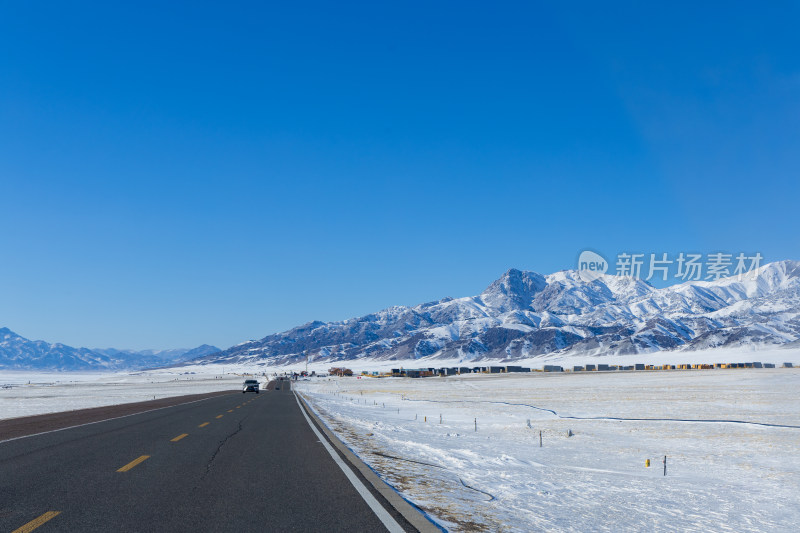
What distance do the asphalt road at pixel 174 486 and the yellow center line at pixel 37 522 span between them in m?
0.02

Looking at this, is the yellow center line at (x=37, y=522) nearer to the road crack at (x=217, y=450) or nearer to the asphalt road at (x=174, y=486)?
the asphalt road at (x=174, y=486)

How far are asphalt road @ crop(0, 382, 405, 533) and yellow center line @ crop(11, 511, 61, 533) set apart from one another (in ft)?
0.05

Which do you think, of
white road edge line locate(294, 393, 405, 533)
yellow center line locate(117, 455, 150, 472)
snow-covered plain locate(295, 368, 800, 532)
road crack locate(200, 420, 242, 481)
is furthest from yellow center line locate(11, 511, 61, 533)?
snow-covered plain locate(295, 368, 800, 532)

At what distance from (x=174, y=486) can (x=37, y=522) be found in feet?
9.15

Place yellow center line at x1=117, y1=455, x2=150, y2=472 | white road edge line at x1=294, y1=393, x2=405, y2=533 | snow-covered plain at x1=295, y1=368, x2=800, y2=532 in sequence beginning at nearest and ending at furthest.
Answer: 1. white road edge line at x1=294, y1=393, x2=405, y2=533
2. snow-covered plain at x1=295, y1=368, x2=800, y2=532
3. yellow center line at x1=117, y1=455, x2=150, y2=472

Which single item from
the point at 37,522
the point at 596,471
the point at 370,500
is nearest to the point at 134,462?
the point at 37,522

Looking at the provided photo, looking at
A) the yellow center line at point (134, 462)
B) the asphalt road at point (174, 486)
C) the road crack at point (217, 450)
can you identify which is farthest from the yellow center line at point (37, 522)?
the yellow center line at point (134, 462)

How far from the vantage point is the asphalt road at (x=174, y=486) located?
762 centimetres

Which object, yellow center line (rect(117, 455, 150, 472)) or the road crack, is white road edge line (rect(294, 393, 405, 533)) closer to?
the road crack

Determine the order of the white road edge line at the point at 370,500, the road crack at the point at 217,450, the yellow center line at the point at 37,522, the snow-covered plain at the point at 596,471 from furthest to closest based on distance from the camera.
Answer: the road crack at the point at 217,450 < the snow-covered plain at the point at 596,471 < the white road edge line at the point at 370,500 < the yellow center line at the point at 37,522

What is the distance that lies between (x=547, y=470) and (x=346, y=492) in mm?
6500

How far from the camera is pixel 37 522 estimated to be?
24.2 feet

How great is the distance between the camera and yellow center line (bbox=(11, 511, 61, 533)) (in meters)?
6.98

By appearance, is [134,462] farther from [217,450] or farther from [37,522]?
[37,522]
